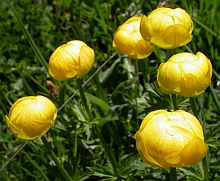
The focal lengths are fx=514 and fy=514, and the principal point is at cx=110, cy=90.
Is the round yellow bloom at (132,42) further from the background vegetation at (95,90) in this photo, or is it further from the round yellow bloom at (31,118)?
the round yellow bloom at (31,118)

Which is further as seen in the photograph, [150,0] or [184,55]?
[150,0]

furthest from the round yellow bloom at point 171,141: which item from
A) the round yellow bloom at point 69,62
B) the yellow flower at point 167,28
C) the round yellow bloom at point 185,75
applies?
the round yellow bloom at point 69,62

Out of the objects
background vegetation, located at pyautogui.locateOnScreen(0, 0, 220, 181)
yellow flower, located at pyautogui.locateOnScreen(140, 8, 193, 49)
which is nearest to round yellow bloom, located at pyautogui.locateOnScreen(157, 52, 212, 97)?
yellow flower, located at pyautogui.locateOnScreen(140, 8, 193, 49)

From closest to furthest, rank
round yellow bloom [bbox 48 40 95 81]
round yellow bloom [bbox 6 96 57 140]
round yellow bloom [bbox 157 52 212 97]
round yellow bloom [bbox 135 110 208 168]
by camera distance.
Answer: round yellow bloom [bbox 135 110 208 168] < round yellow bloom [bbox 157 52 212 97] < round yellow bloom [bbox 6 96 57 140] < round yellow bloom [bbox 48 40 95 81]

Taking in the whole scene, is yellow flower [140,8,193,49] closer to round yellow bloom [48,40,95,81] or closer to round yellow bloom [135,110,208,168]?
round yellow bloom [48,40,95,81]

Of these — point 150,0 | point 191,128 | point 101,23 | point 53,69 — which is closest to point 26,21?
point 101,23

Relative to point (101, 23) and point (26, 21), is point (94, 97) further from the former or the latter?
point (26, 21)
